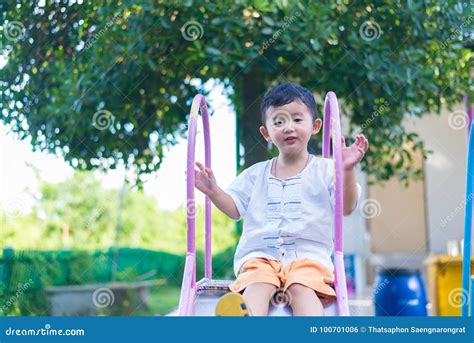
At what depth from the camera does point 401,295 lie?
10.9ft

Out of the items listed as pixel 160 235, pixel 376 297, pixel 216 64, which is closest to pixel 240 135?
pixel 216 64

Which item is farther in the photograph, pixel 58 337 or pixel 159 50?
pixel 159 50

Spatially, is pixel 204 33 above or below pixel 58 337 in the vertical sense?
above

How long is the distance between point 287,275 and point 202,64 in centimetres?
127

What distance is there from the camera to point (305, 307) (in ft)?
5.14

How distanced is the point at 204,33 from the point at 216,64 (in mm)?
121

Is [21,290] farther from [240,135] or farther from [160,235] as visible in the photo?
[160,235]
